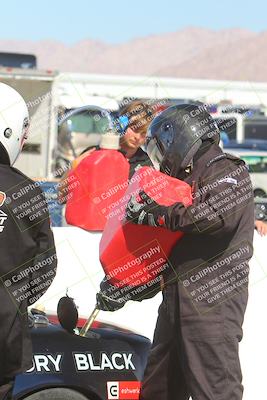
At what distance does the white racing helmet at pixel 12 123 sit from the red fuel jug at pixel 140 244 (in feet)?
2.20

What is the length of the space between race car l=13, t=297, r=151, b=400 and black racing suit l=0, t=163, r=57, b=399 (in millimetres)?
617

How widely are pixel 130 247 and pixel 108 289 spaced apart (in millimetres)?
278

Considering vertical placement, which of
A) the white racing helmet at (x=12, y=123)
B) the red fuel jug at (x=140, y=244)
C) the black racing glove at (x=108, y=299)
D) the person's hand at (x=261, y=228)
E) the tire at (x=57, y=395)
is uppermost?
the white racing helmet at (x=12, y=123)

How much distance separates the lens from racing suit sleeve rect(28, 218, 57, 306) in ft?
11.2

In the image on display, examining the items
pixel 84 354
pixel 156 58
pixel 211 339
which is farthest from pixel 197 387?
pixel 156 58

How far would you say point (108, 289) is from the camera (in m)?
4.24

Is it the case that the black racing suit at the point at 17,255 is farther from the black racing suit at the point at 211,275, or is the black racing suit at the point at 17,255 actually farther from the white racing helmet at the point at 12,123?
the black racing suit at the point at 211,275

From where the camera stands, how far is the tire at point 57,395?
402 centimetres

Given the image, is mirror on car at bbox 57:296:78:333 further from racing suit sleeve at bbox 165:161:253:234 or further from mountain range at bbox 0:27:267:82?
mountain range at bbox 0:27:267:82

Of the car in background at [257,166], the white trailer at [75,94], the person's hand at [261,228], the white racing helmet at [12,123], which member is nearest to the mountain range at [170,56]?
the white trailer at [75,94]

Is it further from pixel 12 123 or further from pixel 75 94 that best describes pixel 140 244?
pixel 75 94

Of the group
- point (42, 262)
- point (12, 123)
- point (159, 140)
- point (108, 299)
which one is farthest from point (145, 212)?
point (12, 123)

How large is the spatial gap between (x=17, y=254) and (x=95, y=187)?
2401 millimetres

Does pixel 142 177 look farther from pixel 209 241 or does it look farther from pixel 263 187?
pixel 263 187
